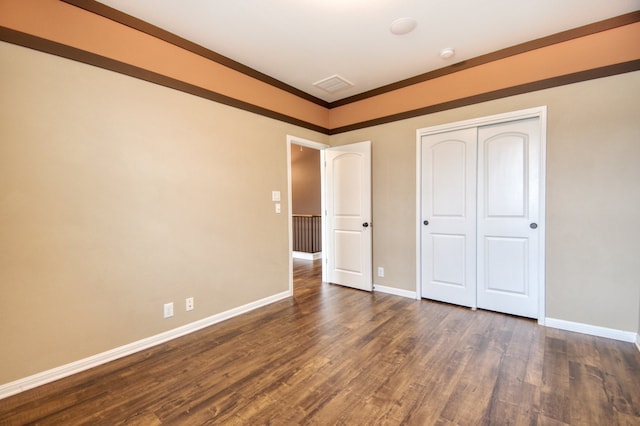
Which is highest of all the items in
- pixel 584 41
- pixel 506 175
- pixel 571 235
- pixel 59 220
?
pixel 584 41

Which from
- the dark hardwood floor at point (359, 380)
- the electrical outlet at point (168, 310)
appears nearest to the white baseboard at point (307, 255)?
the dark hardwood floor at point (359, 380)

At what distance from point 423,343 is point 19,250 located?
3182 millimetres

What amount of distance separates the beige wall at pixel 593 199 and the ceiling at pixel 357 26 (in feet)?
2.13

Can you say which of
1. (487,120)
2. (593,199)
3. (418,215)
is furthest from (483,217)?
(487,120)

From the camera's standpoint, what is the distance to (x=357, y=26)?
2574 millimetres

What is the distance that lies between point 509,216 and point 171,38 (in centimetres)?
388

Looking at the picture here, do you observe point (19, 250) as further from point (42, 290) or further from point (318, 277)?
point (318, 277)

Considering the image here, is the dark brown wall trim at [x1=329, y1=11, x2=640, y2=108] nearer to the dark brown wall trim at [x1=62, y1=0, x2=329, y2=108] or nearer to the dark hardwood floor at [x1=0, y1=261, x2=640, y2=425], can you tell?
the dark brown wall trim at [x1=62, y1=0, x2=329, y2=108]

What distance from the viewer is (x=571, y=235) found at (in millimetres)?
2689

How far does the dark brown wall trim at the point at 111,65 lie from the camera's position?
1903 millimetres

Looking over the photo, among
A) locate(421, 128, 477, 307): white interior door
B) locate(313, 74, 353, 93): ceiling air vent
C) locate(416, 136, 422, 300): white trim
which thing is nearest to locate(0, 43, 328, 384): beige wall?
locate(313, 74, 353, 93): ceiling air vent

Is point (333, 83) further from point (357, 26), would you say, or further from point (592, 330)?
point (592, 330)

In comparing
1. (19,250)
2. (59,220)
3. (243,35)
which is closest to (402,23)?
(243,35)

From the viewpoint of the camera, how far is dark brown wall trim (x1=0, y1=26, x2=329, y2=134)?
190 centimetres
